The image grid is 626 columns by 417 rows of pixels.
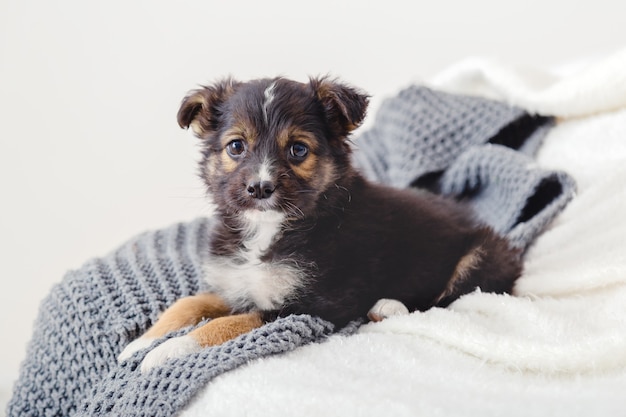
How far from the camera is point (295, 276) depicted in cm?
223

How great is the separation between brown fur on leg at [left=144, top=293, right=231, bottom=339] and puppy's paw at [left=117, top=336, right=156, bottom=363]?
0.02 meters

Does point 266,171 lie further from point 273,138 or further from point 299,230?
point 299,230

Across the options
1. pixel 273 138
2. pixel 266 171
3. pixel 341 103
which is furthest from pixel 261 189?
pixel 341 103

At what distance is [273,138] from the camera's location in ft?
7.09

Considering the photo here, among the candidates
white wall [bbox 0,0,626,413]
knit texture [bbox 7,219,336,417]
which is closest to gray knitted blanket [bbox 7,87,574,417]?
knit texture [bbox 7,219,336,417]

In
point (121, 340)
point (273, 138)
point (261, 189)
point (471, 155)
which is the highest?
point (273, 138)

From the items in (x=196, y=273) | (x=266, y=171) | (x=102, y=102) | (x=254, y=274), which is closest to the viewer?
(x=266, y=171)

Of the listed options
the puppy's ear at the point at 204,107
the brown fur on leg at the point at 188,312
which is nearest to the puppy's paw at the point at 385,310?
the brown fur on leg at the point at 188,312

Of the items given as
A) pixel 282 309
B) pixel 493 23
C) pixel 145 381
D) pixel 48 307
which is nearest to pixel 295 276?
pixel 282 309

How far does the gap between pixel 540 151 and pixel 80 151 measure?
2571 mm

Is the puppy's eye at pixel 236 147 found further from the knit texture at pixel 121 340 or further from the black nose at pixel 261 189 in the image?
the knit texture at pixel 121 340

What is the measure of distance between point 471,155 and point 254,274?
4.73 ft

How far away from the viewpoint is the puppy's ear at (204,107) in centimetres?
230

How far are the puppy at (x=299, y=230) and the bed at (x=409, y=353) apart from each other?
148 mm
